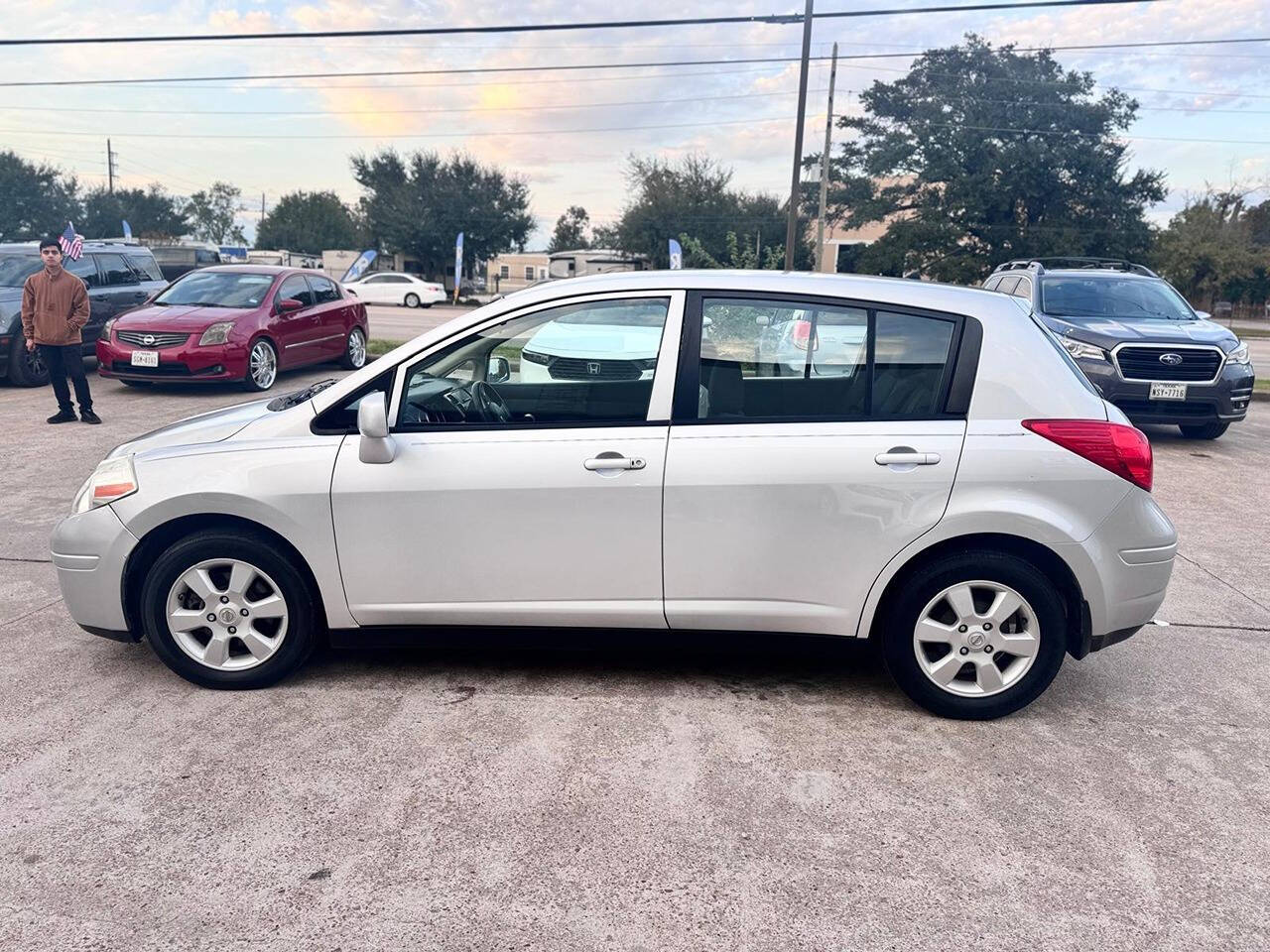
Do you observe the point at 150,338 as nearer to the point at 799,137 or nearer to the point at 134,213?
the point at 799,137

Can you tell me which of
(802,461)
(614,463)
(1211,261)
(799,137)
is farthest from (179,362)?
(1211,261)

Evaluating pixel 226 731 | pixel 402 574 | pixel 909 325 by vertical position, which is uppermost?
pixel 909 325

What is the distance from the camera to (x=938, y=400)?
3686 millimetres

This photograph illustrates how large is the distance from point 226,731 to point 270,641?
407 millimetres

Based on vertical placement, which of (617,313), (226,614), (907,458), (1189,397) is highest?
(617,313)

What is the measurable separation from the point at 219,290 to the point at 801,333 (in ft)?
35.6

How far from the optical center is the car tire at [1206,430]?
10423 millimetres

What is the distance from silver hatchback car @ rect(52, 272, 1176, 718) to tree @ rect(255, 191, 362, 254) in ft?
302

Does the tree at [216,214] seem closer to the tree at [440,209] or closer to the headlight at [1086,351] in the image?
the tree at [440,209]

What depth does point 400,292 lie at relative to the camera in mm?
39938

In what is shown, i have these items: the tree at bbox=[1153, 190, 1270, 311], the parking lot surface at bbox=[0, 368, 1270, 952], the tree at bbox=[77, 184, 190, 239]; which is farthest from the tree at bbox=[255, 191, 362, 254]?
the parking lot surface at bbox=[0, 368, 1270, 952]

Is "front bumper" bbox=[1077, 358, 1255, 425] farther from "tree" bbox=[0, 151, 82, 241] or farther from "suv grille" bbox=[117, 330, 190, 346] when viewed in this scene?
"tree" bbox=[0, 151, 82, 241]

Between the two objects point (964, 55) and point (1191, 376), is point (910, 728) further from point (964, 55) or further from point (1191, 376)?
point (964, 55)

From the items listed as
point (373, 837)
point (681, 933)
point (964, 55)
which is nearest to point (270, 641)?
point (373, 837)
